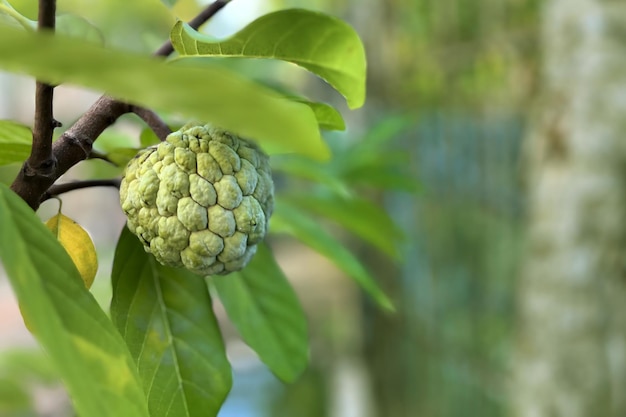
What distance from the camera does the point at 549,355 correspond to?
1.66 metres

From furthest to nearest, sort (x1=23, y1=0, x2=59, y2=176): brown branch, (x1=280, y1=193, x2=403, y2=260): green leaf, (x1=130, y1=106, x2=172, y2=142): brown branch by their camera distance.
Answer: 1. (x1=280, y1=193, x2=403, y2=260): green leaf
2. (x1=130, y1=106, x2=172, y2=142): brown branch
3. (x1=23, y1=0, x2=59, y2=176): brown branch

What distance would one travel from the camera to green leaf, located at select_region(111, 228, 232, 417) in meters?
0.64

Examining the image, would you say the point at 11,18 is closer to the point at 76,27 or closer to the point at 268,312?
the point at 76,27

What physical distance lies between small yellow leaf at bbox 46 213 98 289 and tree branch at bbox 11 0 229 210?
7cm

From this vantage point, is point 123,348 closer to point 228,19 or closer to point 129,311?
point 129,311

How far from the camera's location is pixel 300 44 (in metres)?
0.54

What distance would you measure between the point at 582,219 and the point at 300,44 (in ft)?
4.19

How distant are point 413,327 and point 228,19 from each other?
2.62 meters

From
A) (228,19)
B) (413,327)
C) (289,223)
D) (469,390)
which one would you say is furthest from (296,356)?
(228,19)

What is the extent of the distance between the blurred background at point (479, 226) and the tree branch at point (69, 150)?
360 mm

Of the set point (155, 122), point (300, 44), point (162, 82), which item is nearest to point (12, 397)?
point (155, 122)

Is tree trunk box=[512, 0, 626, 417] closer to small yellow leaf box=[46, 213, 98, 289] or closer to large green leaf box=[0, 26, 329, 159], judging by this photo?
small yellow leaf box=[46, 213, 98, 289]

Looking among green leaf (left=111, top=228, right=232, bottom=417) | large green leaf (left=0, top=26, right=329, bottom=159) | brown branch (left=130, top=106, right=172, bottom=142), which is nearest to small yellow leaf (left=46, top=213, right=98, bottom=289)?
green leaf (left=111, top=228, right=232, bottom=417)

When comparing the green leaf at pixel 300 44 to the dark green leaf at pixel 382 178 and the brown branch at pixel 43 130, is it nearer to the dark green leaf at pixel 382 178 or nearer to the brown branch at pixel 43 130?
the brown branch at pixel 43 130
